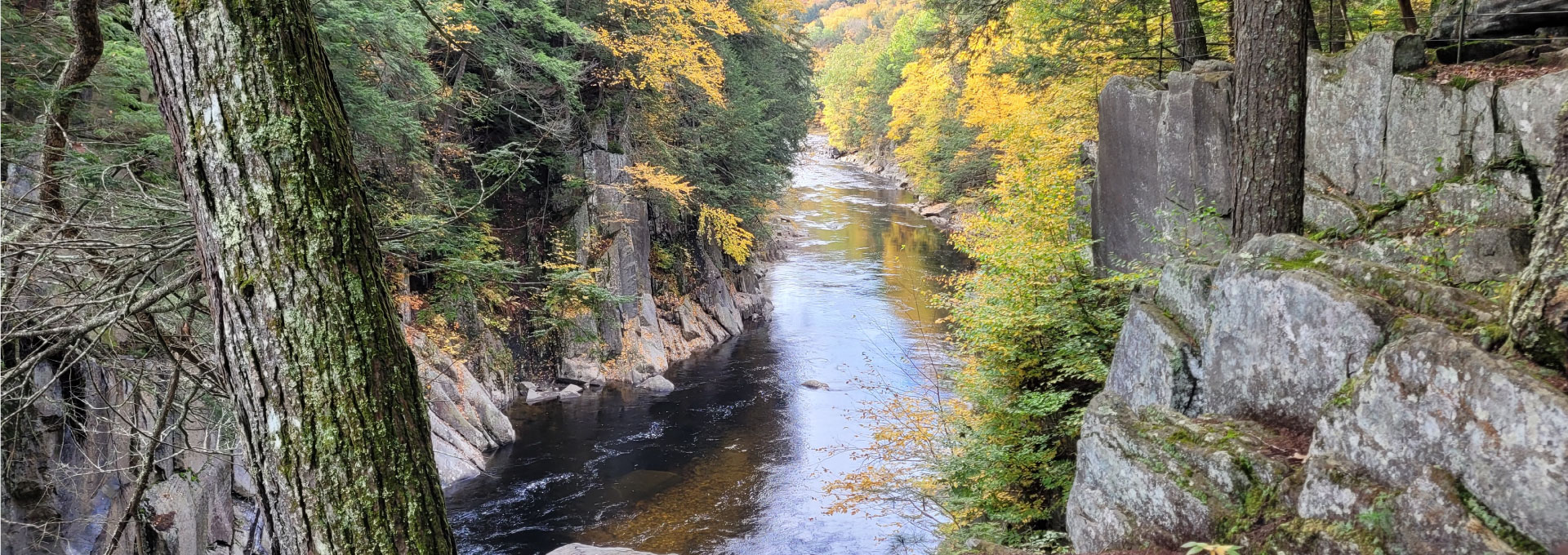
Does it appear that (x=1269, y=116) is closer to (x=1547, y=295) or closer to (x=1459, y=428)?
(x=1547, y=295)

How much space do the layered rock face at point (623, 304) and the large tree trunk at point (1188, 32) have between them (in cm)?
1203

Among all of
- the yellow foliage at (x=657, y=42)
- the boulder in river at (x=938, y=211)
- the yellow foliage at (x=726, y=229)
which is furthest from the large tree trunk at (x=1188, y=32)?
the boulder in river at (x=938, y=211)

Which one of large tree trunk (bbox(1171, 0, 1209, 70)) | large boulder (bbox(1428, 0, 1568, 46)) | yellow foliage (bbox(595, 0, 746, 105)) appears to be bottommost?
large boulder (bbox(1428, 0, 1568, 46))

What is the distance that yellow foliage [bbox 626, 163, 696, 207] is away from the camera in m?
18.9

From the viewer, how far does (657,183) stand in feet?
61.9

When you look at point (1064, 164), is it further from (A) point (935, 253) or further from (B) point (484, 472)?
(A) point (935, 253)

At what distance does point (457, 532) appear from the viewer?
36.9 ft

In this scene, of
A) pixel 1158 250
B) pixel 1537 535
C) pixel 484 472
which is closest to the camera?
pixel 1537 535

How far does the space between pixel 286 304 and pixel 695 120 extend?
20479 mm

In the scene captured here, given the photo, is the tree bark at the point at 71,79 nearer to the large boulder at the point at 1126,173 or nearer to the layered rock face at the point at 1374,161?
the layered rock face at the point at 1374,161

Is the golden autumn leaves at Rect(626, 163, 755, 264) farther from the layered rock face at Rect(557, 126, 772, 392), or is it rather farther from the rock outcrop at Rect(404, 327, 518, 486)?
the rock outcrop at Rect(404, 327, 518, 486)

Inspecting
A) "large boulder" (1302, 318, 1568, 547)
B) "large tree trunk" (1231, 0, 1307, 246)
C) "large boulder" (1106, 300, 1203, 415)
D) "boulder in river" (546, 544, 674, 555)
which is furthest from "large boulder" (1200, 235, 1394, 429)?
"boulder in river" (546, 544, 674, 555)

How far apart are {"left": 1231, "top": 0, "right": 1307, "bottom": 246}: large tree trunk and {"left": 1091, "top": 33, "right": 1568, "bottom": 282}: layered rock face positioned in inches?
25.1

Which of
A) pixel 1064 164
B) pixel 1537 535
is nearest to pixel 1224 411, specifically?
pixel 1537 535
